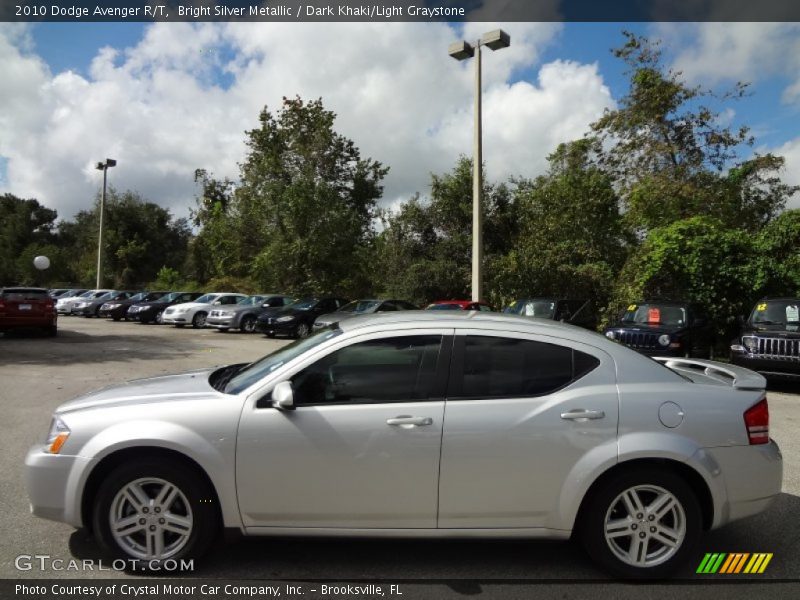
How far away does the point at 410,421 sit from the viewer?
352cm

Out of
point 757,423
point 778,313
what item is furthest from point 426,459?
point 778,313

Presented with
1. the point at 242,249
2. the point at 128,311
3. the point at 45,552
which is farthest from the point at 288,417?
the point at 242,249

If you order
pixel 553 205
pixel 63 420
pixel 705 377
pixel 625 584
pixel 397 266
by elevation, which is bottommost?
pixel 625 584

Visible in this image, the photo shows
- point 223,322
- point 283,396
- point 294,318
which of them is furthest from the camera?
point 223,322

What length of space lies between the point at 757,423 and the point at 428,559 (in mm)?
2140

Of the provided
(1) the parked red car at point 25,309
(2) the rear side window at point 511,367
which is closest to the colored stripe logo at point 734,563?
(2) the rear side window at point 511,367

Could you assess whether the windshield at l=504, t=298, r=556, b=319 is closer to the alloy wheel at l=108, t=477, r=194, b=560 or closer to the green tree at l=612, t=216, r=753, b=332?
the green tree at l=612, t=216, r=753, b=332

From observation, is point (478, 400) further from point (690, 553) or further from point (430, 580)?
point (690, 553)

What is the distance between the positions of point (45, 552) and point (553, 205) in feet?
88.7

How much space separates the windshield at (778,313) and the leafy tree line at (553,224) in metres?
4.99

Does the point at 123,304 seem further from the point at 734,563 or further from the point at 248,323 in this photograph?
the point at 734,563

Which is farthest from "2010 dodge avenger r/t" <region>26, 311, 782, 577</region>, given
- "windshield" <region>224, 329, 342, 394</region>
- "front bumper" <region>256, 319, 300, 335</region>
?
"front bumper" <region>256, 319, 300, 335</region>

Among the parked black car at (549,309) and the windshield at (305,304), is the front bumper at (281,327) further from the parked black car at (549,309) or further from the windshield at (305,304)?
the parked black car at (549,309)

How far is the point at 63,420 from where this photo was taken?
12.1 ft
